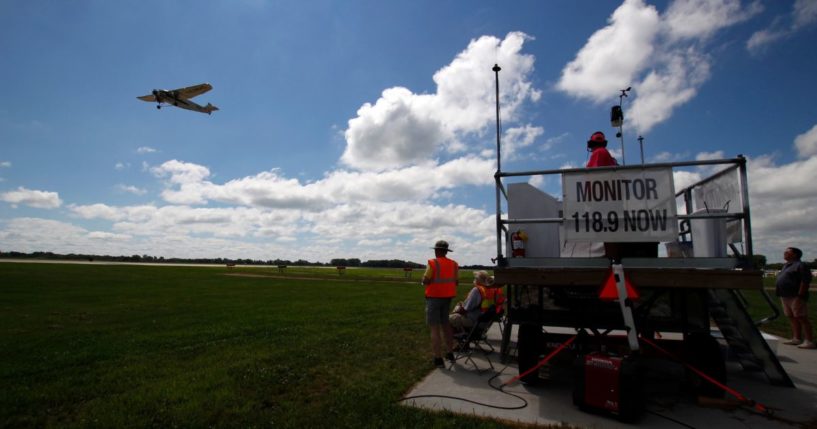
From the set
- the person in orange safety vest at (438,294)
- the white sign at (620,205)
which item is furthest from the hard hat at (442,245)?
the white sign at (620,205)

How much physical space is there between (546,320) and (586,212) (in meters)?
1.69

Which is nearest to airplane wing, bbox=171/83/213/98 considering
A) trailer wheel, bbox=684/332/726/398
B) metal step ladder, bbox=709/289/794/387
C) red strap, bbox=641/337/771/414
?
metal step ladder, bbox=709/289/794/387

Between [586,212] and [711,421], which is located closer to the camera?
[711,421]

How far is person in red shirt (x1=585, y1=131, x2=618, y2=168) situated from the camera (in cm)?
541

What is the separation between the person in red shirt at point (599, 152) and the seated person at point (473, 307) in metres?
2.99

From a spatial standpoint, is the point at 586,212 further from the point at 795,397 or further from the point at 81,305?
the point at 81,305

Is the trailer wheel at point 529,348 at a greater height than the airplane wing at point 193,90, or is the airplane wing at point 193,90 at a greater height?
the airplane wing at point 193,90

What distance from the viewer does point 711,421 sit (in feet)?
13.7

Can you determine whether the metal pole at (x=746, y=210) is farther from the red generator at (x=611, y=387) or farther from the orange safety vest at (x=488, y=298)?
the orange safety vest at (x=488, y=298)

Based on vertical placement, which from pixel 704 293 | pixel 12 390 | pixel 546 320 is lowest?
pixel 12 390

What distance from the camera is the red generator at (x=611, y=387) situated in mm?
4168

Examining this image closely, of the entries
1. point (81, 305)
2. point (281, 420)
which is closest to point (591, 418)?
point (281, 420)

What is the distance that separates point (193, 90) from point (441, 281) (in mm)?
38151

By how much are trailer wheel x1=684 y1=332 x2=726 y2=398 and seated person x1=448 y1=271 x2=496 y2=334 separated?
3.23 m
